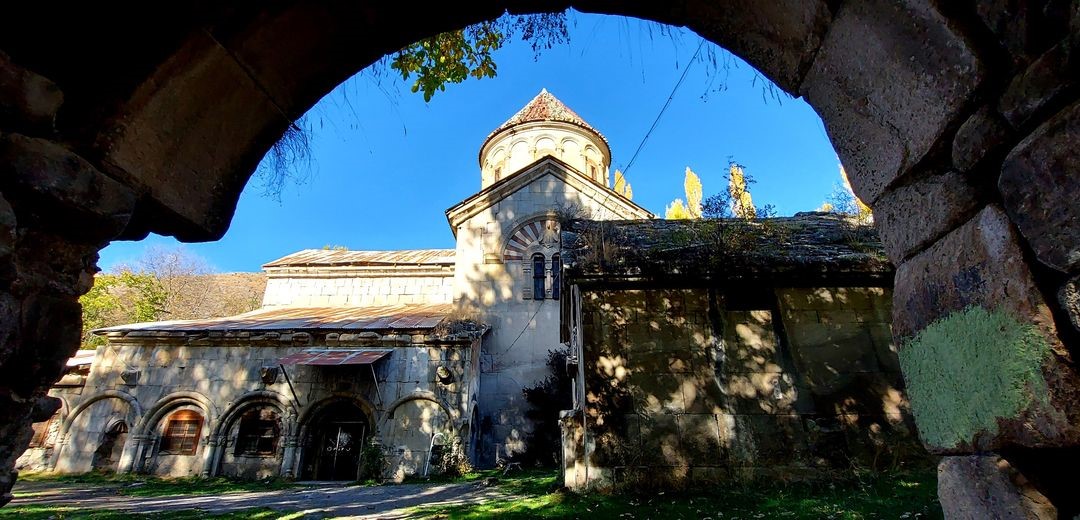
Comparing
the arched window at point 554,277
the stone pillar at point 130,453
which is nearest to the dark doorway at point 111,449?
the stone pillar at point 130,453

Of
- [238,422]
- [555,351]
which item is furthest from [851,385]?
[238,422]

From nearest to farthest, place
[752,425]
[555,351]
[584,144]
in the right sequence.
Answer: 1. [752,425]
2. [555,351]
3. [584,144]

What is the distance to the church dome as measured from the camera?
20.2m

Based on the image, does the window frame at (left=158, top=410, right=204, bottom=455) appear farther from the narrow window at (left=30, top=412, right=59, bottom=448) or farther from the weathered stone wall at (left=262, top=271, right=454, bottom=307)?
the weathered stone wall at (left=262, top=271, right=454, bottom=307)

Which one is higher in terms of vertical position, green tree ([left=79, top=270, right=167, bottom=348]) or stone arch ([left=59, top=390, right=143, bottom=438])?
green tree ([left=79, top=270, right=167, bottom=348])

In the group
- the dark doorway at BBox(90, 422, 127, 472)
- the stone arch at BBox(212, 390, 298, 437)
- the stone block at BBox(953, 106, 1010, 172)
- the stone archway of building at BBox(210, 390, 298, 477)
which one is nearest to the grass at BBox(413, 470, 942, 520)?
the stone block at BBox(953, 106, 1010, 172)

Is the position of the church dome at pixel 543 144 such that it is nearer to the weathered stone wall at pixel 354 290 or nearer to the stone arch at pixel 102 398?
the weathered stone wall at pixel 354 290

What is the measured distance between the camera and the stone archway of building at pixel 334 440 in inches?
479

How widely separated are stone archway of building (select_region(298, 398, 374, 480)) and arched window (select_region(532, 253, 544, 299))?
5.69m

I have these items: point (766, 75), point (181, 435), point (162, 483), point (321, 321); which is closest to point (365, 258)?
point (321, 321)

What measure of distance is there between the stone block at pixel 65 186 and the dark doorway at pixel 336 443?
1155 cm

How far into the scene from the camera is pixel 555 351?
13797mm

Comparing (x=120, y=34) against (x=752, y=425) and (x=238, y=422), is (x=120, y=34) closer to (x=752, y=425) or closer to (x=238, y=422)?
(x=752, y=425)

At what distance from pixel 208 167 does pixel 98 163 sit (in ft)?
1.28
